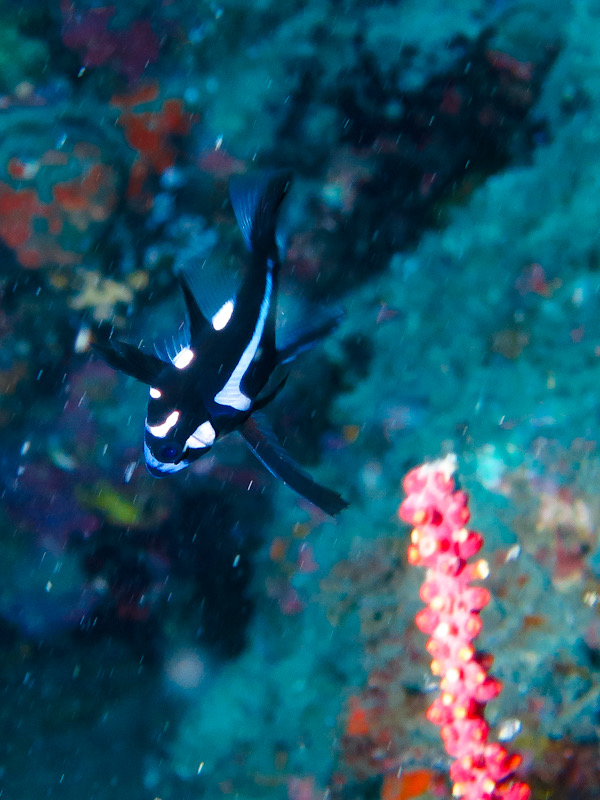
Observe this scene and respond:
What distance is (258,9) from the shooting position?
11.3 ft

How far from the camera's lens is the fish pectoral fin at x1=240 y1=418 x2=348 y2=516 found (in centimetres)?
199

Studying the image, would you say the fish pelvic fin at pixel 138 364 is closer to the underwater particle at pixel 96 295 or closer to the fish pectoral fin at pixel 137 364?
the fish pectoral fin at pixel 137 364

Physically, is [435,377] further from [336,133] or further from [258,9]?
[258,9]

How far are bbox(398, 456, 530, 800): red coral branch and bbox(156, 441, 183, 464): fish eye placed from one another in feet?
3.98

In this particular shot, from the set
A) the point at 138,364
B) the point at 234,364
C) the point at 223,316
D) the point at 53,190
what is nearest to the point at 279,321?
the point at 223,316

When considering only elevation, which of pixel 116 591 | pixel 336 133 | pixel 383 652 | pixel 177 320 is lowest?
pixel 383 652

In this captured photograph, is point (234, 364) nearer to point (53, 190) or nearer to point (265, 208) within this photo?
point (265, 208)

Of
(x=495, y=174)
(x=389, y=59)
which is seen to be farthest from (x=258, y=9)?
(x=495, y=174)

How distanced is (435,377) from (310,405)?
780 mm

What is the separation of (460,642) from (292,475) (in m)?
1.26

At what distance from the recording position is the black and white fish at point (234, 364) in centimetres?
196

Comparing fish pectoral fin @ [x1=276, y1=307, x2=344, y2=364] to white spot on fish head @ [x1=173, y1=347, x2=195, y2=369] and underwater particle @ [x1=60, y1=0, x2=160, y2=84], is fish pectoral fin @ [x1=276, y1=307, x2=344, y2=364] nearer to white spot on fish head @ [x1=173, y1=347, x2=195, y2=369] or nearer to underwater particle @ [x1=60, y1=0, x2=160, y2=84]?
white spot on fish head @ [x1=173, y1=347, x2=195, y2=369]

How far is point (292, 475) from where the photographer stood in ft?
6.66

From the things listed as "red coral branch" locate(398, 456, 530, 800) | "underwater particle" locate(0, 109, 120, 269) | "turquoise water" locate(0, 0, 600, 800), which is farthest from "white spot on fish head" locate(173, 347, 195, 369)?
"underwater particle" locate(0, 109, 120, 269)
